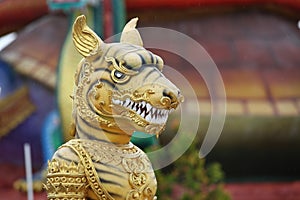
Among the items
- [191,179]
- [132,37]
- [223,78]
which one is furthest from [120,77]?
[223,78]

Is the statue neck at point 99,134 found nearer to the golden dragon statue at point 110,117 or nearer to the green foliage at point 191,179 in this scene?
the golden dragon statue at point 110,117

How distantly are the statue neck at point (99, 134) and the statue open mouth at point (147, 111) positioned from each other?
11 centimetres

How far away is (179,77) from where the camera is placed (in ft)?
9.47

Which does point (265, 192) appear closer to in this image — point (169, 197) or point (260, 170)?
point (260, 170)

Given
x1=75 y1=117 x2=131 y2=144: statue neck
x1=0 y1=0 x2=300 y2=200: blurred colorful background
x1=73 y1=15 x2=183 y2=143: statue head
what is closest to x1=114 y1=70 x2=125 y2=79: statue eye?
x1=73 y1=15 x2=183 y2=143: statue head

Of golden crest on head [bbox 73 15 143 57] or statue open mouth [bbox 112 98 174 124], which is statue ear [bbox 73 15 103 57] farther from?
statue open mouth [bbox 112 98 174 124]

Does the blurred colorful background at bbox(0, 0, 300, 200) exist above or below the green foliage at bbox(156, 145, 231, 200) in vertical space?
above

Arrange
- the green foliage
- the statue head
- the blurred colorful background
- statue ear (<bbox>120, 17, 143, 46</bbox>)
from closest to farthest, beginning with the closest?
the statue head → statue ear (<bbox>120, 17, 143, 46</bbox>) → the green foliage → the blurred colorful background

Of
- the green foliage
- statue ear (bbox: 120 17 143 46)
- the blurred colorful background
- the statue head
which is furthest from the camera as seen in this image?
the blurred colorful background

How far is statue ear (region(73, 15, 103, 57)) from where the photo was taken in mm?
2666

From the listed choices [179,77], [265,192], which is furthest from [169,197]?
[179,77]

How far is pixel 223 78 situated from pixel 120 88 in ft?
20.3

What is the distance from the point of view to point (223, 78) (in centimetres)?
877

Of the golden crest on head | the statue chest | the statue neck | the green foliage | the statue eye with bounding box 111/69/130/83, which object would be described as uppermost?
the golden crest on head
